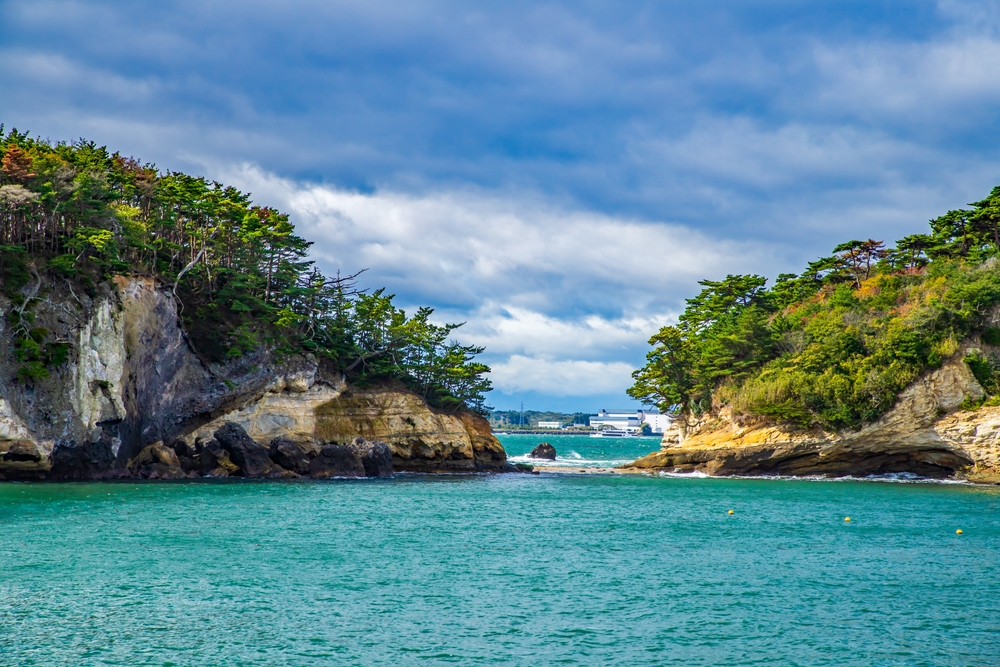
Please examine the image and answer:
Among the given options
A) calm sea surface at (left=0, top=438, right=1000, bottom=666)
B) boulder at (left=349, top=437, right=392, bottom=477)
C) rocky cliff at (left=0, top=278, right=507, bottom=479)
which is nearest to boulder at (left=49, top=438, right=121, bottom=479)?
rocky cliff at (left=0, top=278, right=507, bottom=479)

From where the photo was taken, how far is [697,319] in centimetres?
8225

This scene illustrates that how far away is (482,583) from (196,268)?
134 ft

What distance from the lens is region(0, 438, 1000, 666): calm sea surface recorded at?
52.0 ft

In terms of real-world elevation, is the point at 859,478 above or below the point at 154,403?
below

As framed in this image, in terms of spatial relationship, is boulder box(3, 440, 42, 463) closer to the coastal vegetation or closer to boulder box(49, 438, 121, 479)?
boulder box(49, 438, 121, 479)

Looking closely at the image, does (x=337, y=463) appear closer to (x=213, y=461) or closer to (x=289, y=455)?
(x=289, y=455)

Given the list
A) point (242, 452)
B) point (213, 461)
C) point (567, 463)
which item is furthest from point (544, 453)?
point (213, 461)

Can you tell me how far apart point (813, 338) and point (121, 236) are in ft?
167

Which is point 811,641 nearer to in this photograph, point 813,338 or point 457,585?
point 457,585

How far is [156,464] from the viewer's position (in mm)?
50156

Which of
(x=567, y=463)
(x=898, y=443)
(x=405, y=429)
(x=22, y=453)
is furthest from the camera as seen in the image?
(x=567, y=463)

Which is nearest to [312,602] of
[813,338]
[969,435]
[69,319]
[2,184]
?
[69,319]

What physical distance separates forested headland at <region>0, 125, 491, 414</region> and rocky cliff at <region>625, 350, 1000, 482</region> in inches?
843

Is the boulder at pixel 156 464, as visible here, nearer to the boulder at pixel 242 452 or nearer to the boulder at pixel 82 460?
the boulder at pixel 82 460
